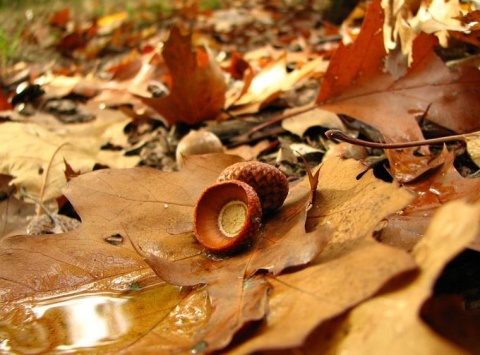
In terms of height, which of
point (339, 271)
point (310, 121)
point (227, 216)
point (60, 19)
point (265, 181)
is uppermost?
point (339, 271)

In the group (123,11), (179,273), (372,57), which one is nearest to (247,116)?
(372,57)

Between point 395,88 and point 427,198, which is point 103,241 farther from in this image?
point 395,88

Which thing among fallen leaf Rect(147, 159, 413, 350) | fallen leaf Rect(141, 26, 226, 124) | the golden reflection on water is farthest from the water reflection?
fallen leaf Rect(141, 26, 226, 124)

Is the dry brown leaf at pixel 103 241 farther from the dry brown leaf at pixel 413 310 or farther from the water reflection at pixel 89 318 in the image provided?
the dry brown leaf at pixel 413 310

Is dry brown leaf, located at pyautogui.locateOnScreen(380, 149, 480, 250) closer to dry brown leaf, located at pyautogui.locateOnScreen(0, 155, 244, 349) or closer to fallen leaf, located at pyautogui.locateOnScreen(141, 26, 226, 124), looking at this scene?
dry brown leaf, located at pyautogui.locateOnScreen(0, 155, 244, 349)

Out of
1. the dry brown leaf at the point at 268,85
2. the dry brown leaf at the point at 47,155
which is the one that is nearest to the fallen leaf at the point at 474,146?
the dry brown leaf at the point at 268,85

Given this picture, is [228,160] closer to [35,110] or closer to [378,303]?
[378,303]

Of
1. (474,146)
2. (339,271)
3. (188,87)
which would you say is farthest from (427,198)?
(188,87)
